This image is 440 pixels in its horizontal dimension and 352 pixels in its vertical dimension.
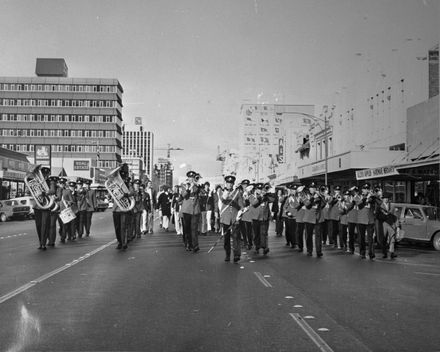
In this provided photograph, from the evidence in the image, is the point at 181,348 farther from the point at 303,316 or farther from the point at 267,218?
the point at 267,218

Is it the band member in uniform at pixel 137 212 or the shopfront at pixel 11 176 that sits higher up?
the shopfront at pixel 11 176

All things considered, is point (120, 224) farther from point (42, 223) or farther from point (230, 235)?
point (230, 235)

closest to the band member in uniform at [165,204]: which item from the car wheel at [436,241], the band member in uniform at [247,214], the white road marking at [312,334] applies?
the band member in uniform at [247,214]

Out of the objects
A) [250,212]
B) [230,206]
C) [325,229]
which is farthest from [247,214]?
[325,229]

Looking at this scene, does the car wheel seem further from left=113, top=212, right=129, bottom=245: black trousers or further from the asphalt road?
left=113, top=212, right=129, bottom=245: black trousers

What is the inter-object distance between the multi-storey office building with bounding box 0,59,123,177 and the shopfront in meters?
57.8

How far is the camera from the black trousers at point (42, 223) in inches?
559

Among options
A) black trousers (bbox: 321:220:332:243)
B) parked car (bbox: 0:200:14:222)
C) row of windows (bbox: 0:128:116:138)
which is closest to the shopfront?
parked car (bbox: 0:200:14:222)

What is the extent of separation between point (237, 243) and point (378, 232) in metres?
4.28

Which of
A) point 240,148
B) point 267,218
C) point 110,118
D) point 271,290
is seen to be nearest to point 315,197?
point 267,218

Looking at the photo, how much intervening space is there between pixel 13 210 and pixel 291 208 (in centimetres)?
2443

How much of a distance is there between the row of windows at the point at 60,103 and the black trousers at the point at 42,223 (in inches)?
4066

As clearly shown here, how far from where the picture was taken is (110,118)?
116 m

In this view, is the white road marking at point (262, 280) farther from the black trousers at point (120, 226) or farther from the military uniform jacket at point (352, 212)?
the black trousers at point (120, 226)
